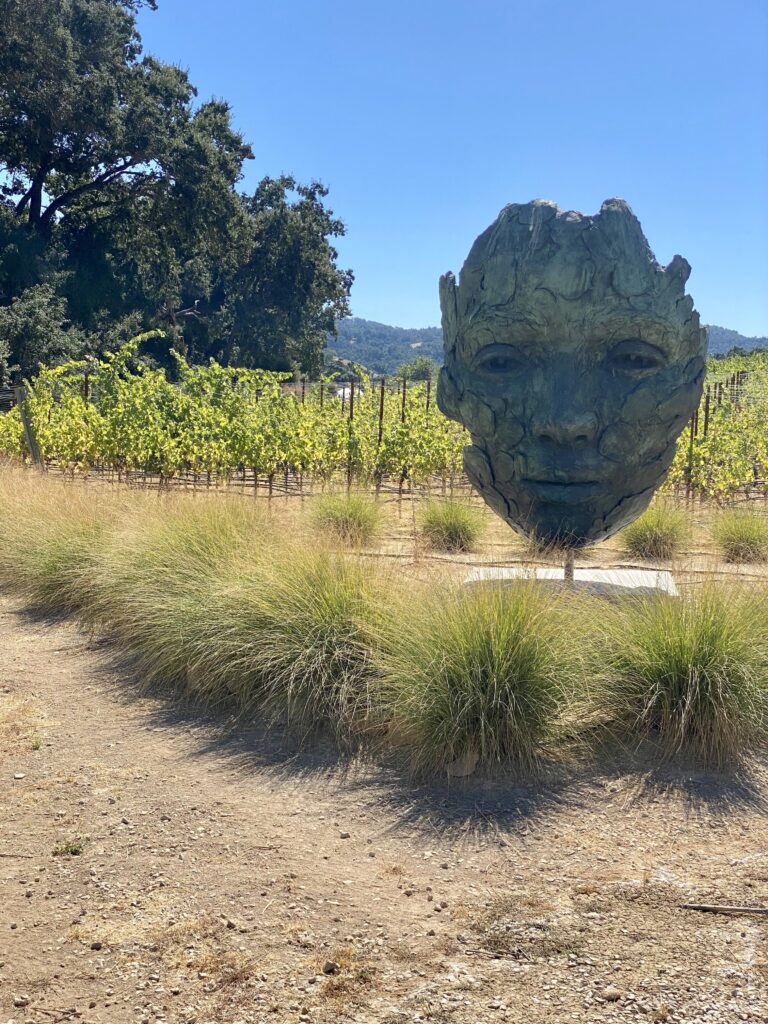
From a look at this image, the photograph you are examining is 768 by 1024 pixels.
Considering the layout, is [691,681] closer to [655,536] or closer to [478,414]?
[478,414]

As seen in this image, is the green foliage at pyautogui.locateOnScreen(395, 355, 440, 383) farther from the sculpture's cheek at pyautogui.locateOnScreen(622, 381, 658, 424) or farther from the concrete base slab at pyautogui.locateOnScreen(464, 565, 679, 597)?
the sculpture's cheek at pyautogui.locateOnScreen(622, 381, 658, 424)

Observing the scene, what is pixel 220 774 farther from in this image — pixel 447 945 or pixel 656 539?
pixel 656 539

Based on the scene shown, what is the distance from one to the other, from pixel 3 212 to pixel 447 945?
2395cm

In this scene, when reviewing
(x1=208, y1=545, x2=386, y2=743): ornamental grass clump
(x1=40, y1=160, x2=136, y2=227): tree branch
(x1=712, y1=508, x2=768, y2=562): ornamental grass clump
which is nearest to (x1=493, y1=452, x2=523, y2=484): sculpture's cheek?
(x1=208, y1=545, x2=386, y2=743): ornamental grass clump

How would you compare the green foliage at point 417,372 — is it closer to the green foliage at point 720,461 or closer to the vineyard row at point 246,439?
the vineyard row at point 246,439

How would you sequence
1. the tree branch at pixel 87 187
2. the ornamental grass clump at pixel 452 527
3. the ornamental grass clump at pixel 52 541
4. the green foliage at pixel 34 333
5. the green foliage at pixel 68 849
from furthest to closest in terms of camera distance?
1. the tree branch at pixel 87 187
2. the green foliage at pixel 34 333
3. the ornamental grass clump at pixel 452 527
4. the ornamental grass clump at pixel 52 541
5. the green foliage at pixel 68 849

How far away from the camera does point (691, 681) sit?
3736mm

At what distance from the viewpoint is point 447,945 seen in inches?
99.5

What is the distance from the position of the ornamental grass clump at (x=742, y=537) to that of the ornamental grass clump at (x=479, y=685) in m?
4.36

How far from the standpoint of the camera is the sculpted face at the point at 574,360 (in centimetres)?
459

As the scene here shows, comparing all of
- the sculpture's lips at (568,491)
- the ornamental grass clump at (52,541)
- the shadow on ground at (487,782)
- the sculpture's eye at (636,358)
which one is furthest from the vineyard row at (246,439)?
the shadow on ground at (487,782)

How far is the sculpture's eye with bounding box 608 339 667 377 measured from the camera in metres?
4.68

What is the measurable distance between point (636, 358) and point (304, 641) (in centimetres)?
232

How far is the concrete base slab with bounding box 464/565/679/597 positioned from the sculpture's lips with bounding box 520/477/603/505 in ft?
1.36
